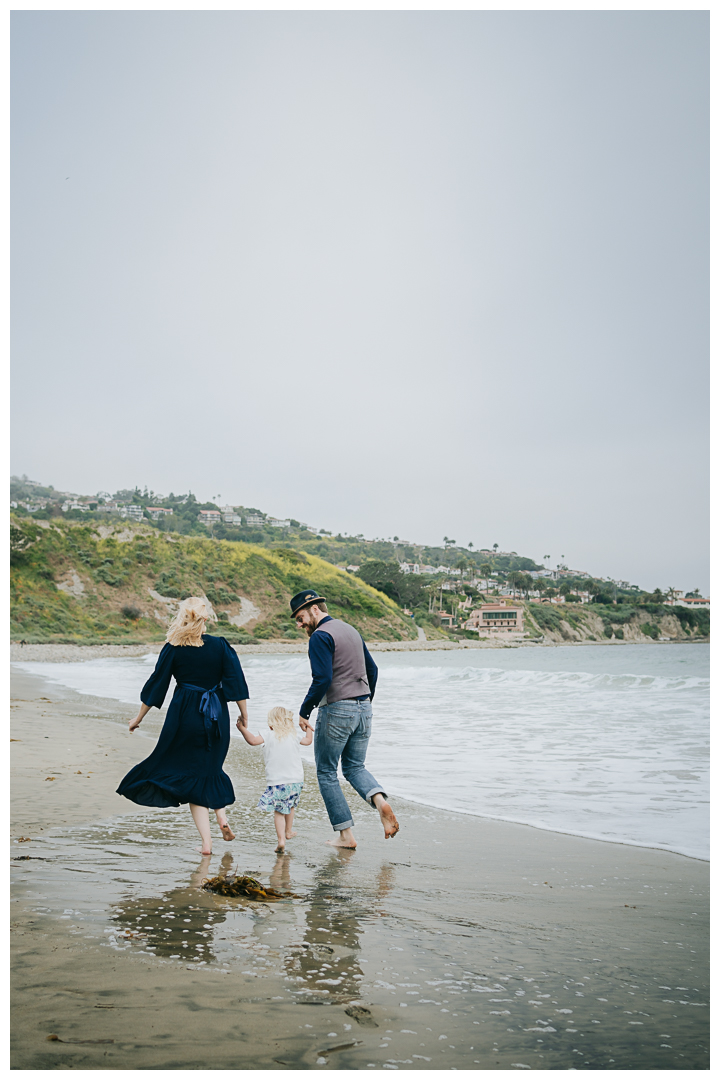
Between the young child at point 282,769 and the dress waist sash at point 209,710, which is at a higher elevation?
the dress waist sash at point 209,710

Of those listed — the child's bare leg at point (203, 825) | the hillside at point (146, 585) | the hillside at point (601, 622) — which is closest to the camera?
the child's bare leg at point (203, 825)

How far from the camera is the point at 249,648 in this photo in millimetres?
65062

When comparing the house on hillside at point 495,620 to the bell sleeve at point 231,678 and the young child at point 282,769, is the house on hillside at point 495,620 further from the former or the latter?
the bell sleeve at point 231,678

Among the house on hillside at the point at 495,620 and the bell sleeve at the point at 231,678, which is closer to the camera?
the bell sleeve at the point at 231,678

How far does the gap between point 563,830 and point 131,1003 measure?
419 cm

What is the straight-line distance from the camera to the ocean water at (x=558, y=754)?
6.13 meters

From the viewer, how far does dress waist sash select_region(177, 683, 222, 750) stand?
170 inches

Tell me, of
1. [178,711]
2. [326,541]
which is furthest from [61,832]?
[326,541]

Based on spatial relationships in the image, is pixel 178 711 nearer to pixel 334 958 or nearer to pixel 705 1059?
pixel 334 958

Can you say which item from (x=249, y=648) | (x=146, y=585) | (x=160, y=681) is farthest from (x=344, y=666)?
(x=146, y=585)

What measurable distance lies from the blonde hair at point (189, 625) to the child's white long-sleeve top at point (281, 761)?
908 mm

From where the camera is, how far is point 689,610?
77.2m

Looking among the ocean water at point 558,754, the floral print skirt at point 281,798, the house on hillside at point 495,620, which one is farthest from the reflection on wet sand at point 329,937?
the house on hillside at point 495,620

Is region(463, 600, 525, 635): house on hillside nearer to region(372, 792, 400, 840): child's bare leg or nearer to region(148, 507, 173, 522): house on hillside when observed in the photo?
region(148, 507, 173, 522): house on hillside
